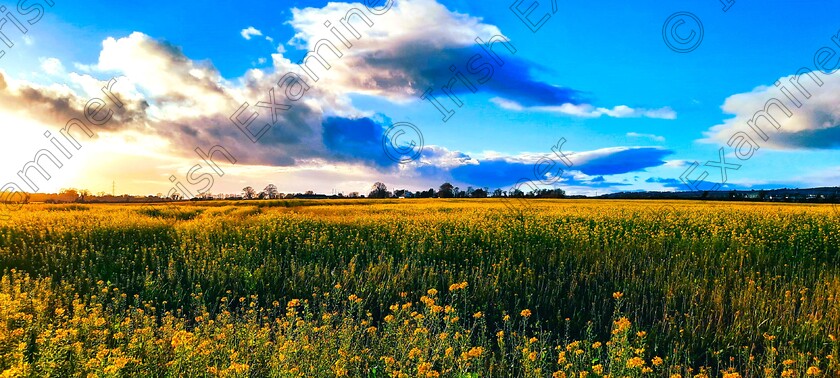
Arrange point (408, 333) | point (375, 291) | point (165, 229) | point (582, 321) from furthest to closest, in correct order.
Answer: point (165, 229)
point (375, 291)
point (582, 321)
point (408, 333)

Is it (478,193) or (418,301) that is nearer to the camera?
(418,301)

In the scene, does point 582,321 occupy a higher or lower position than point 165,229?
lower

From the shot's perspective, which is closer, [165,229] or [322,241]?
[322,241]

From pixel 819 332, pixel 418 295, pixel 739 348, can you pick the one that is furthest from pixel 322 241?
pixel 819 332

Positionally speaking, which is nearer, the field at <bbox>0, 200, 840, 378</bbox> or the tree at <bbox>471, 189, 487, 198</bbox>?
the field at <bbox>0, 200, 840, 378</bbox>

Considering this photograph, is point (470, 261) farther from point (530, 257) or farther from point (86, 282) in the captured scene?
point (86, 282)

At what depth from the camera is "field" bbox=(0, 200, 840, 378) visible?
4273mm

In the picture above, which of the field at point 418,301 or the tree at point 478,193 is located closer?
the field at point 418,301

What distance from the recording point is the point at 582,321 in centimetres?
685

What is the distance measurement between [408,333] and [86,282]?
712 cm

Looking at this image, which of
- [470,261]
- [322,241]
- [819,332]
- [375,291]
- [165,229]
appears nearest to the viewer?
[819,332]

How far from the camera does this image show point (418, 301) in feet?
24.6

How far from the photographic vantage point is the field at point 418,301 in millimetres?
4273

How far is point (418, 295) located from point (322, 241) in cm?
463
